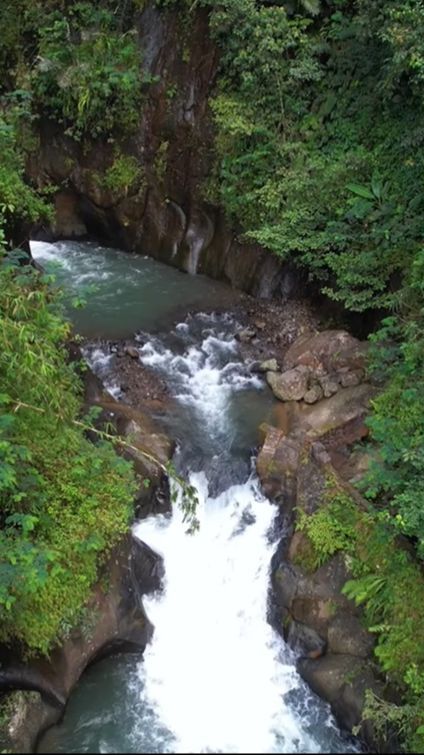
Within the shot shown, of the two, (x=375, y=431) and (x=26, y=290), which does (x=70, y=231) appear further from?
(x=375, y=431)

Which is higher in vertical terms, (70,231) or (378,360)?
(378,360)

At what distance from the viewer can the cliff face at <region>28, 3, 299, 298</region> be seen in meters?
→ 13.3

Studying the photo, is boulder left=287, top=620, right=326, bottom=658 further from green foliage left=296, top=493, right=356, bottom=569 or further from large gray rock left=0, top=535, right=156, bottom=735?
large gray rock left=0, top=535, right=156, bottom=735

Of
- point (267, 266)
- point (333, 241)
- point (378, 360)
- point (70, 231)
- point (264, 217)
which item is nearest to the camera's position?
point (378, 360)

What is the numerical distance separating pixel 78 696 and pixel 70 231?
445 inches

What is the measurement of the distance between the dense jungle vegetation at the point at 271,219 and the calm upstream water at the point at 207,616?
118 cm

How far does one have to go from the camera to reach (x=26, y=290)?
753 centimetres

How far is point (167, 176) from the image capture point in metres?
14.2

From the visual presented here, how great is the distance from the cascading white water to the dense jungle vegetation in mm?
1171

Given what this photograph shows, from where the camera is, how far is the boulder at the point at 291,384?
10.9 meters

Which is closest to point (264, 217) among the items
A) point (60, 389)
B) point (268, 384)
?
point (268, 384)

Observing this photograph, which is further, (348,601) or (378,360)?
(378,360)

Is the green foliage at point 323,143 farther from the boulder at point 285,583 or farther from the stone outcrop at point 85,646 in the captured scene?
the stone outcrop at point 85,646

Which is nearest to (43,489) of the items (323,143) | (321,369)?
(321,369)
